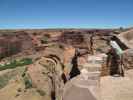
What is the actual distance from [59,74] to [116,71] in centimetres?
362

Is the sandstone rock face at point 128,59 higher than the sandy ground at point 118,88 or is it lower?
higher

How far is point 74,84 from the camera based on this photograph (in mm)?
2684

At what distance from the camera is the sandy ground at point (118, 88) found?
10.2 ft

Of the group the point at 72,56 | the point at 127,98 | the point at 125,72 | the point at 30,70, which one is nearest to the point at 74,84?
the point at 127,98

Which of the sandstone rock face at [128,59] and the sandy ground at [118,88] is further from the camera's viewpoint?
the sandstone rock face at [128,59]

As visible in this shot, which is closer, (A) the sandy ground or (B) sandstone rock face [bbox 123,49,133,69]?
(A) the sandy ground

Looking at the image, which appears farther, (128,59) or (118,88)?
(128,59)

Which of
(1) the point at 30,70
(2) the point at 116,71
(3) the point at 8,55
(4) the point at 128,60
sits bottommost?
(3) the point at 8,55

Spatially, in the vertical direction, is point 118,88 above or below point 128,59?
below

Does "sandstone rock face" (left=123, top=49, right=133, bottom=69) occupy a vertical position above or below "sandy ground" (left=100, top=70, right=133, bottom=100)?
Result: above

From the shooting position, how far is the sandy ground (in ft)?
10.2

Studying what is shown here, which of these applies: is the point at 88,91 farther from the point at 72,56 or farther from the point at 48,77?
the point at 72,56

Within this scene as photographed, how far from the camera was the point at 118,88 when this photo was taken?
3.56 metres

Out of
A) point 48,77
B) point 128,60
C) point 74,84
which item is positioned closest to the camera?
point 74,84
